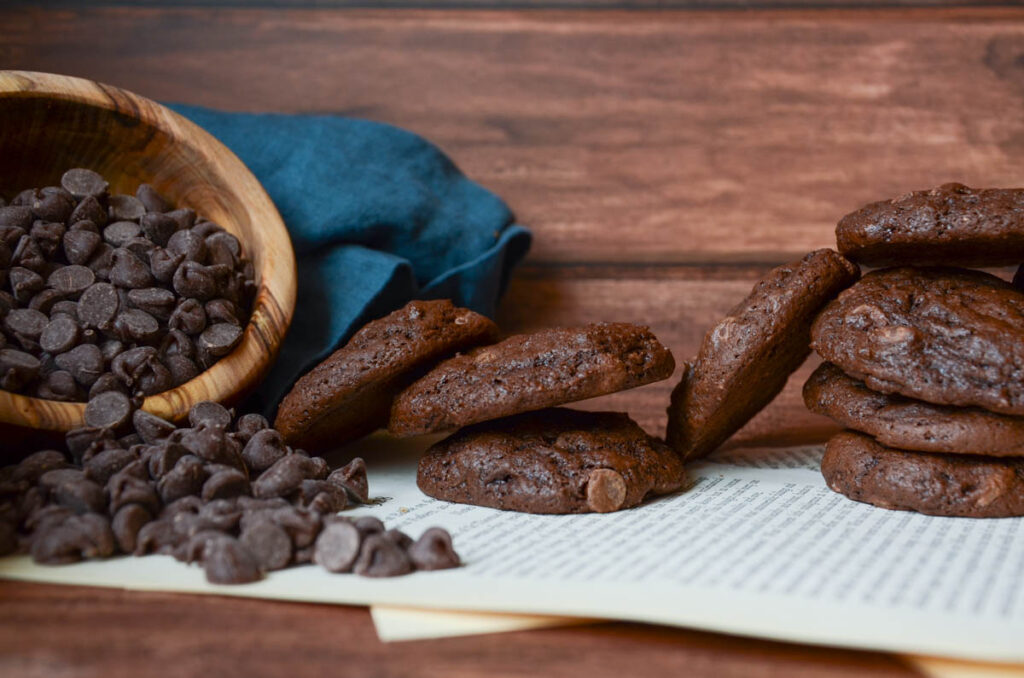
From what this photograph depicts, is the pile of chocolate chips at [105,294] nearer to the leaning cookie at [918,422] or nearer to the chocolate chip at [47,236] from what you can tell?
the chocolate chip at [47,236]

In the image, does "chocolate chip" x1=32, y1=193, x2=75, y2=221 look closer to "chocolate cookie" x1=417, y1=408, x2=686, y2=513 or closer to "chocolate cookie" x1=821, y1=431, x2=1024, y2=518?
"chocolate cookie" x1=417, y1=408, x2=686, y2=513

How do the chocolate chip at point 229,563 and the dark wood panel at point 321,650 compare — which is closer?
the dark wood panel at point 321,650

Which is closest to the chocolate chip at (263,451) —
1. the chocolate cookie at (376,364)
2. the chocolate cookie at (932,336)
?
the chocolate cookie at (376,364)

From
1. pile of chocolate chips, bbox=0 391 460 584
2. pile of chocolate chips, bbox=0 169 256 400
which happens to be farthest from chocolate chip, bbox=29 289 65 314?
pile of chocolate chips, bbox=0 391 460 584

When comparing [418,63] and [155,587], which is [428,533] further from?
[418,63]

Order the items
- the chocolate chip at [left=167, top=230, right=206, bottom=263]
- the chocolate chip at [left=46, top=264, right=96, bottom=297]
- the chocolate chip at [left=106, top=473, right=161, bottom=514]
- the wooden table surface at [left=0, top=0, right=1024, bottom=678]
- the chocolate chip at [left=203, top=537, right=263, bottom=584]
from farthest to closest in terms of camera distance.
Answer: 1. the wooden table surface at [left=0, top=0, right=1024, bottom=678]
2. the chocolate chip at [left=167, top=230, right=206, bottom=263]
3. the chocolate chip at [left=46, top=264, right=96, bottom=297]
4. the chocolate chip at [left=106, top=473, right=161, bottom=514]
5. the chocolate chip at [left=203, top=537, right=263, bottom=584]

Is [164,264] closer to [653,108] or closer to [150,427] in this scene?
[150,427]

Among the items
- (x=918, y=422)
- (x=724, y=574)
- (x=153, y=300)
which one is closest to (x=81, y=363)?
(x=153, y=300)
